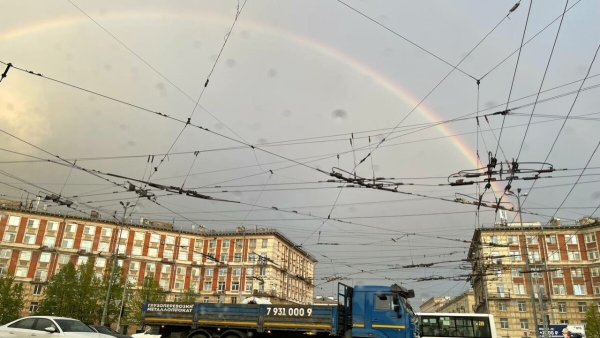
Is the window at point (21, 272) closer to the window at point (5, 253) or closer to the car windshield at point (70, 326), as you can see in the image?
the window at point (5, 253)

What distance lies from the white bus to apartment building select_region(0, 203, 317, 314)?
48084 mm

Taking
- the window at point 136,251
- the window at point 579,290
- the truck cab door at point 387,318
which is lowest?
the truck cab door at point 387,318

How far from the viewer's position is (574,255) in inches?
2810

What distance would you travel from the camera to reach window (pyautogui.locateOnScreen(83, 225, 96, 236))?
260 feet

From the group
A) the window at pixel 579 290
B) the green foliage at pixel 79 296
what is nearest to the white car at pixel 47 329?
the green foliage at pixel 79 296

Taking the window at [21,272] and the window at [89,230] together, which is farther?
the window at [89,230]

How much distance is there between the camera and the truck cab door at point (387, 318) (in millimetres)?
14453

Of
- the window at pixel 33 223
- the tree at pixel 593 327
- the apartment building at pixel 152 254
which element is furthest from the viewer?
the window at pixel 33 223

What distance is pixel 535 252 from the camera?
72.6 meters

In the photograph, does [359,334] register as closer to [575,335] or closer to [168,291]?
[575,335]

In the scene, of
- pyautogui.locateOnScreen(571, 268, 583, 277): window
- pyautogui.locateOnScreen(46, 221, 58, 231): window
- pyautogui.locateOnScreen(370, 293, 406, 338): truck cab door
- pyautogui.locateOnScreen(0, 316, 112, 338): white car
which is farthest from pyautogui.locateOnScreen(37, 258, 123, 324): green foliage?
pyautogui.locateOnScreen(571, 268, 583, 277): window

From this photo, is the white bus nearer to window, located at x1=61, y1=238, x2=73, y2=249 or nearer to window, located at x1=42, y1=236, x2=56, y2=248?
window, located at x1=61, y1=238, x2=73, y2=249

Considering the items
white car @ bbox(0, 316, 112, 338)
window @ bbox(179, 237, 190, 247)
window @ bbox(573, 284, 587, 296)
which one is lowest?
white car @ bbox(0, 316, 112, 338)

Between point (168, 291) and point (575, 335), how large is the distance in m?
67.6
